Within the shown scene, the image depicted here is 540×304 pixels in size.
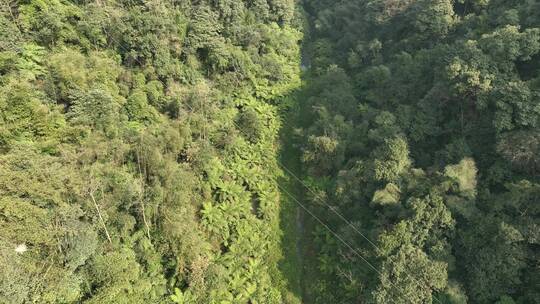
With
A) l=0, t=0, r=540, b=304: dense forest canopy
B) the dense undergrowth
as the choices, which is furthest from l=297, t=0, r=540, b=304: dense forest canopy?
the dense undergrowth

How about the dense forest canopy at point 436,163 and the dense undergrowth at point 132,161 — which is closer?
the dense undergrowth at point 132,161

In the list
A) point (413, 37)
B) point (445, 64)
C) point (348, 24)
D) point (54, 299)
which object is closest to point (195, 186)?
point (54, 299)

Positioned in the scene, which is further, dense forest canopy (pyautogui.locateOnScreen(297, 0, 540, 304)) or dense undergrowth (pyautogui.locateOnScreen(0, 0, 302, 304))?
dense forest canopy (pyautogui.locateOnScreen(297, 0, 540, 304))

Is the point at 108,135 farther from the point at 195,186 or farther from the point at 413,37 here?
the point at 413,37

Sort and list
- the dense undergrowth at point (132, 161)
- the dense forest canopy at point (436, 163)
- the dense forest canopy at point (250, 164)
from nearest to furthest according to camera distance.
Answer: the dense undergrowth at point (132, 161) < the dense forest canopy at point (250, 164) < the dense forest canopy at point (436, 163)

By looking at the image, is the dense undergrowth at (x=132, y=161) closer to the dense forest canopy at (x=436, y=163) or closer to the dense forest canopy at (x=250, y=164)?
the dense forest canopy at (x=250, y=164)

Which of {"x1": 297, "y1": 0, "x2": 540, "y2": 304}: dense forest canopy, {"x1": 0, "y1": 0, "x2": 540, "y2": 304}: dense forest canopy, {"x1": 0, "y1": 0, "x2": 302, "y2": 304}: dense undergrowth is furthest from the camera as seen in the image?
{"x1": 297, "y1": 0, "x2": 540, "y2": 304}: dense forest canopy

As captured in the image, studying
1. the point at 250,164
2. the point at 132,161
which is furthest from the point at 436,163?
the point at 132,161

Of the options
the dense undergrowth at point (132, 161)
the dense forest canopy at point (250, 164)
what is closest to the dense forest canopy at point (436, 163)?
the dense forest canopy at point (250, 164)

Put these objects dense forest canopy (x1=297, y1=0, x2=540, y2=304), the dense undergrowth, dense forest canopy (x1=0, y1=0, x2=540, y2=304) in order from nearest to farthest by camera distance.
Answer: the dense undergrowth < dense forest canopy (x1=0, y1=0, x2=540, y2=304) < dense forest canopy (x1=297, y1=0, x2=540, y2=304)

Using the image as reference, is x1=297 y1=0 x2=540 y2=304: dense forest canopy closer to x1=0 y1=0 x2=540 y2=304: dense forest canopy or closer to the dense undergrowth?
x1=0 y1=0 x2=540 y2=304: dense forest canopy
